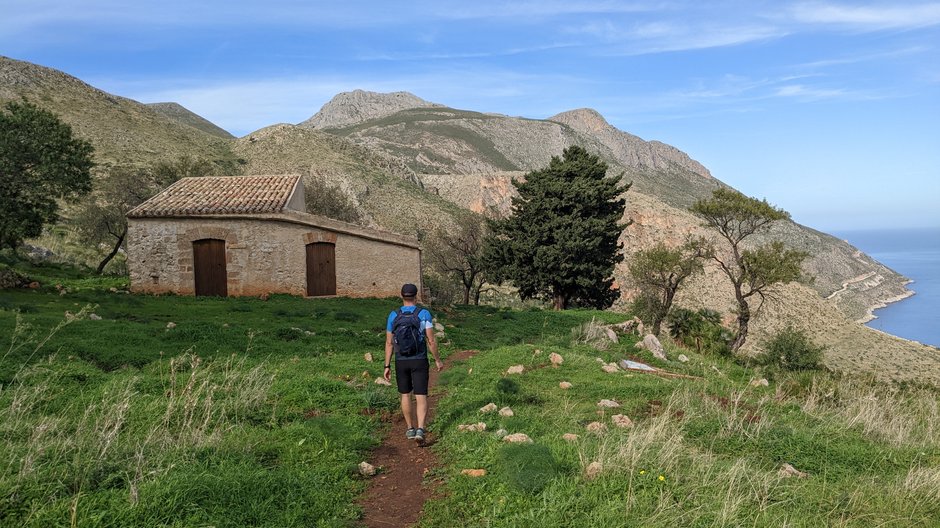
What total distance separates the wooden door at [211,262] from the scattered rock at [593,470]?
1783 cm

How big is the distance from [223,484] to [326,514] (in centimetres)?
95

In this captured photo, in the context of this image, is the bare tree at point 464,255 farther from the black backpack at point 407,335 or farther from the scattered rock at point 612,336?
the black backpack at point 407,335

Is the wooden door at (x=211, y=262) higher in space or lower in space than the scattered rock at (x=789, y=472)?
higher

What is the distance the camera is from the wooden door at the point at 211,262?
1997cm

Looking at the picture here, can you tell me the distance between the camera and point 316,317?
16391mm

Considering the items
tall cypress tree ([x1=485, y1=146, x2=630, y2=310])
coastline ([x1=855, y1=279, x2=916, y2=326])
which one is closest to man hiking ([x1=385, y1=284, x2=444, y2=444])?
tall cypress tree ([x1=485, y1=146, x2=630, y2=310])

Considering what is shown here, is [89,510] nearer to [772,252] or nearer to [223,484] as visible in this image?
[223,484]

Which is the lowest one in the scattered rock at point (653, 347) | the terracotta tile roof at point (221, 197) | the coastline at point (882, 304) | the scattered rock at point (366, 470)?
the coastline at point (882, 304)

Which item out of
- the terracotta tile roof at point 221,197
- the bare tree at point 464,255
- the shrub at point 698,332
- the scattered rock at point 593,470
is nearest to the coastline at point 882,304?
the shrub at point 698,332

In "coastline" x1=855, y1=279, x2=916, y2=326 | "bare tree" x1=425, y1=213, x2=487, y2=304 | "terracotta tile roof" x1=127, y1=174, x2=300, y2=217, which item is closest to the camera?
"terracotta tile roof" x1=127, y1=174, x2=300, y2=217

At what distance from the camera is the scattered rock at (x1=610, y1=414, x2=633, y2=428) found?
726 centimetres

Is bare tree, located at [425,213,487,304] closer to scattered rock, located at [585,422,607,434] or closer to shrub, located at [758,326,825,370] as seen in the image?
shrub, located at [758,326,825,370]

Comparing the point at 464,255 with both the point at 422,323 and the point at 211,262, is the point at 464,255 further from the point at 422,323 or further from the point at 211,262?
the point at 422,323

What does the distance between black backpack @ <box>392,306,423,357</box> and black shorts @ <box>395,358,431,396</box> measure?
0.12m
